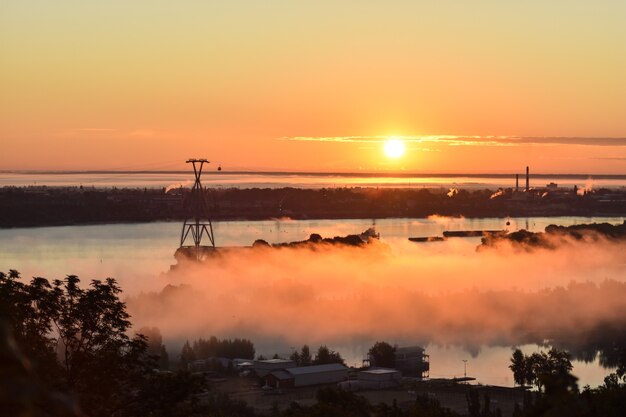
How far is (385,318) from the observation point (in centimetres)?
4488

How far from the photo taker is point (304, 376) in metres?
29.7

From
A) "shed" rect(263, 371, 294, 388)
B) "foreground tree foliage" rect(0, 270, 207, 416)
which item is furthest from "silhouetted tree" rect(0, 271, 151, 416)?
"shed" rect(263, 371, 294, 388)

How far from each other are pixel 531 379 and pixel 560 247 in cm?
4721

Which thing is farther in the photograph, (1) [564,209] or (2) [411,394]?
(1) [564,209]

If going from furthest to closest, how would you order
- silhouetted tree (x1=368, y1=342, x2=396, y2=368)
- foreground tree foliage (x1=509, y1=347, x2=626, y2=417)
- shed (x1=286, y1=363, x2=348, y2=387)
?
silhouetted tree (x1=368, y1=342, x2=396, y2=368)
shed (x1=286, y1=363, x2=348, y2=387)
foreground tree foliage (x1=509, y1=347, x2=626, y2=417)

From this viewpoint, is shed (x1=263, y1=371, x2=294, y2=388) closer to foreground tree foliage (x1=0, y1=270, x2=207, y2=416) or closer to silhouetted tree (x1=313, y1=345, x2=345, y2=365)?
silhouetted tree (x1=313, y1=345, x2=345, y2=365)

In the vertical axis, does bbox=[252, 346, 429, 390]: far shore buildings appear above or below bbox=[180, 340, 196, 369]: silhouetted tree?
below

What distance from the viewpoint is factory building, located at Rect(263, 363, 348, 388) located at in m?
29.3

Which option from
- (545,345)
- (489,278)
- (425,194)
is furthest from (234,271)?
(425,194)

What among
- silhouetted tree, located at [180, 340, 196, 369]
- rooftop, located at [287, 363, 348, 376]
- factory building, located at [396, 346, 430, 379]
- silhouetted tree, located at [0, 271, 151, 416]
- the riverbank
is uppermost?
the riverbank

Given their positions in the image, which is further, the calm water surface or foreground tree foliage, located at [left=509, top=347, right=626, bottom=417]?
the calm water surface

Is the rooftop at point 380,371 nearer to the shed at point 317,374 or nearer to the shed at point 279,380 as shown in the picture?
the shed at point 317,374

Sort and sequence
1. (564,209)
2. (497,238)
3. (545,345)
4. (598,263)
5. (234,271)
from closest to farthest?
1. (545,345)
2. (234,271)
3. (598,263)
4. (497,238)
5. (564,209)

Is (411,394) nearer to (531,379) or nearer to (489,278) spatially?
(531,379)
